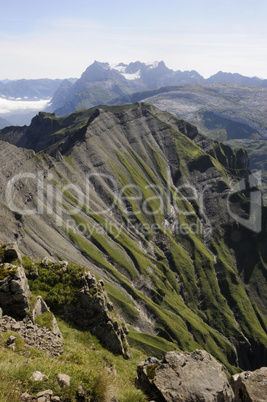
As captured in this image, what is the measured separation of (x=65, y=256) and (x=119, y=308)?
151ft

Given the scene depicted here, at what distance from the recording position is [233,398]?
17281 mm

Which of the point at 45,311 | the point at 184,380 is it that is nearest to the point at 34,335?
the point at 45,311

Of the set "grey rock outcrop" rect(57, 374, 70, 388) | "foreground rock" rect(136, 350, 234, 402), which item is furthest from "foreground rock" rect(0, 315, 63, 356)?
"grey rock outcrop" rect(57, 374, 70, 388)

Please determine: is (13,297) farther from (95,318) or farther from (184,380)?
(184,380)

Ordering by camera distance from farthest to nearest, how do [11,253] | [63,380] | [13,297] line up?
[11,253], [13,297], [63,380]

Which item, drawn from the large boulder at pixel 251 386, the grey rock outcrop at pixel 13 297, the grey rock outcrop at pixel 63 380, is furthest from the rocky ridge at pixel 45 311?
the large boulder at pixel 251 386

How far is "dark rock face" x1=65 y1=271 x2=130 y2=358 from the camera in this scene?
3116 centimetres

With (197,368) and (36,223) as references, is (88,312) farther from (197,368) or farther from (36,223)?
(36,223)

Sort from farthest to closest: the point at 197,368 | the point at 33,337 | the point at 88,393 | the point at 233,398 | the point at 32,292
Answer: the point at 32,292, the point at 33,337, the point at 197,368, the point at 233,398, the point at 88,393

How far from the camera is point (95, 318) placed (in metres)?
31.9

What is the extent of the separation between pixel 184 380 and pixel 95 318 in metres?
16.8

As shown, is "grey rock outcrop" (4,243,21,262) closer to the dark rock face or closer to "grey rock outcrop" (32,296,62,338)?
"grey rock outcrop" (32,296,62,338)

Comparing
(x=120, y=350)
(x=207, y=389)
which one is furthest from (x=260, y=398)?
(x=120, y=350)

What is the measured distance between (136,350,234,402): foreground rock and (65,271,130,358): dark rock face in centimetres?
1300
